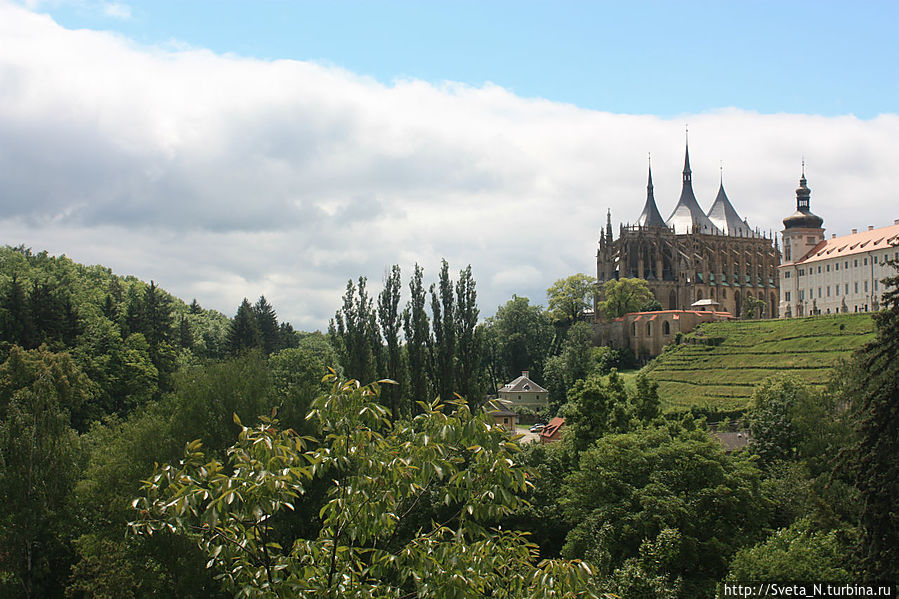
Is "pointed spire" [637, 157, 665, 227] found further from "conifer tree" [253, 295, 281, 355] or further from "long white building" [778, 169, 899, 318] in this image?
"conifer tree" [253, 295, 281, 355]

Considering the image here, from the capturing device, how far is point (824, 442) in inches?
1481

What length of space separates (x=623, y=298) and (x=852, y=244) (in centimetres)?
2866

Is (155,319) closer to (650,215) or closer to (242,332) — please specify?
(242,332)

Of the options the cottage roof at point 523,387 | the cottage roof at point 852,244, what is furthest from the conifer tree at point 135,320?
the cottage roof at point 852,244

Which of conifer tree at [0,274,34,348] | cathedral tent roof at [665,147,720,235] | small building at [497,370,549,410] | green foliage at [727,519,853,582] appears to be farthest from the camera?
cathedral tent roof at [665,147,720,235]

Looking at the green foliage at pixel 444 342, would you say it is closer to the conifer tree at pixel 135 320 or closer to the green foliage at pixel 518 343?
the conifer tree at pixel 135 320

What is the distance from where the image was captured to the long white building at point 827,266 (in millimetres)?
86062

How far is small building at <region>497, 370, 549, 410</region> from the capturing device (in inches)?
3735

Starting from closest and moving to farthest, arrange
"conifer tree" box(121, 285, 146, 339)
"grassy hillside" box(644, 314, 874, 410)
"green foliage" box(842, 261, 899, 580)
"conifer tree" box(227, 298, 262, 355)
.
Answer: "green foliage" box(842, 261, 899, 580)
"grassy hillside" box(644, 314, 874, 410)
"conifer tree" box(121, 285, 146, 339)
"conifer tree" box(227, 298, 262, 355)

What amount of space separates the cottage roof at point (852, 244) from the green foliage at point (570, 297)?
2978 cm

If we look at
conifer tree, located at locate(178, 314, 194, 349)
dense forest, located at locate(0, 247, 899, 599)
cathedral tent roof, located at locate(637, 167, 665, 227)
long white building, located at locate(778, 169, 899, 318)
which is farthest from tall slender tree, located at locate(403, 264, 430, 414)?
cathedral tent roof, located at locate(637, 167, 665, 227)

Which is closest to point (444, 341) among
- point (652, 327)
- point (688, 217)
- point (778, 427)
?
point (778, 427)

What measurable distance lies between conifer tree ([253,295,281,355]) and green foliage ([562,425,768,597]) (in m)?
65.8

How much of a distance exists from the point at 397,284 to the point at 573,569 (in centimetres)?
4007
